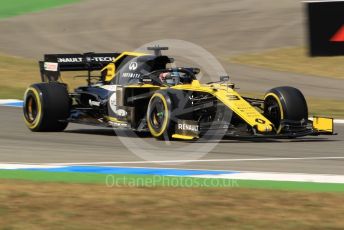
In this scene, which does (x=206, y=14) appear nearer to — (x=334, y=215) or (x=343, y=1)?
(x=343, y=1)

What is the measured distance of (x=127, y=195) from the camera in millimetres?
8516

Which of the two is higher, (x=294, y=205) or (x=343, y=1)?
(x=343, y=1)

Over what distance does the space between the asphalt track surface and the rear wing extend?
3.35 ft

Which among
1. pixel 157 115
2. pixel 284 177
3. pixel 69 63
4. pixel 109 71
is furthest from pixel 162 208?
pixel 69 63

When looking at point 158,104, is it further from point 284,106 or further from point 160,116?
point 284,106

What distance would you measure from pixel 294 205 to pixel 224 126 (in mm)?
4632

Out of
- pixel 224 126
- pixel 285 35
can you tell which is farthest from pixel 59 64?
pixel 285 35

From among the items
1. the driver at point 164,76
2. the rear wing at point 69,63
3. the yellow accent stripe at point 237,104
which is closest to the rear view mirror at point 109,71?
the rear wing at point 69,63

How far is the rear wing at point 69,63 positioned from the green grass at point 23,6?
2169cm

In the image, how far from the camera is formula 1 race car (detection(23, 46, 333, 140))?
12.6 m

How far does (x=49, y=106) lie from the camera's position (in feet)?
46.1

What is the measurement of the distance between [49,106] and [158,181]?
4909mm

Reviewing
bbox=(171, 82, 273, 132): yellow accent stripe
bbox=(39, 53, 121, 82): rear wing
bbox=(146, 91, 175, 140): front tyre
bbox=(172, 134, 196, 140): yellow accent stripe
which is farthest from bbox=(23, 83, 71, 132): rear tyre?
bbox=(172, 134, 196, 140): yellow accent stripe

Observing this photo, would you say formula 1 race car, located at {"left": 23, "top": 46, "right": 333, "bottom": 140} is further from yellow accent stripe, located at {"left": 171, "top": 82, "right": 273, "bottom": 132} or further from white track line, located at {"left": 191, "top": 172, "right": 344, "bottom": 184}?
white track line, located at {"left": 191, "top": 172, "right": 344, "bottom": 184}
